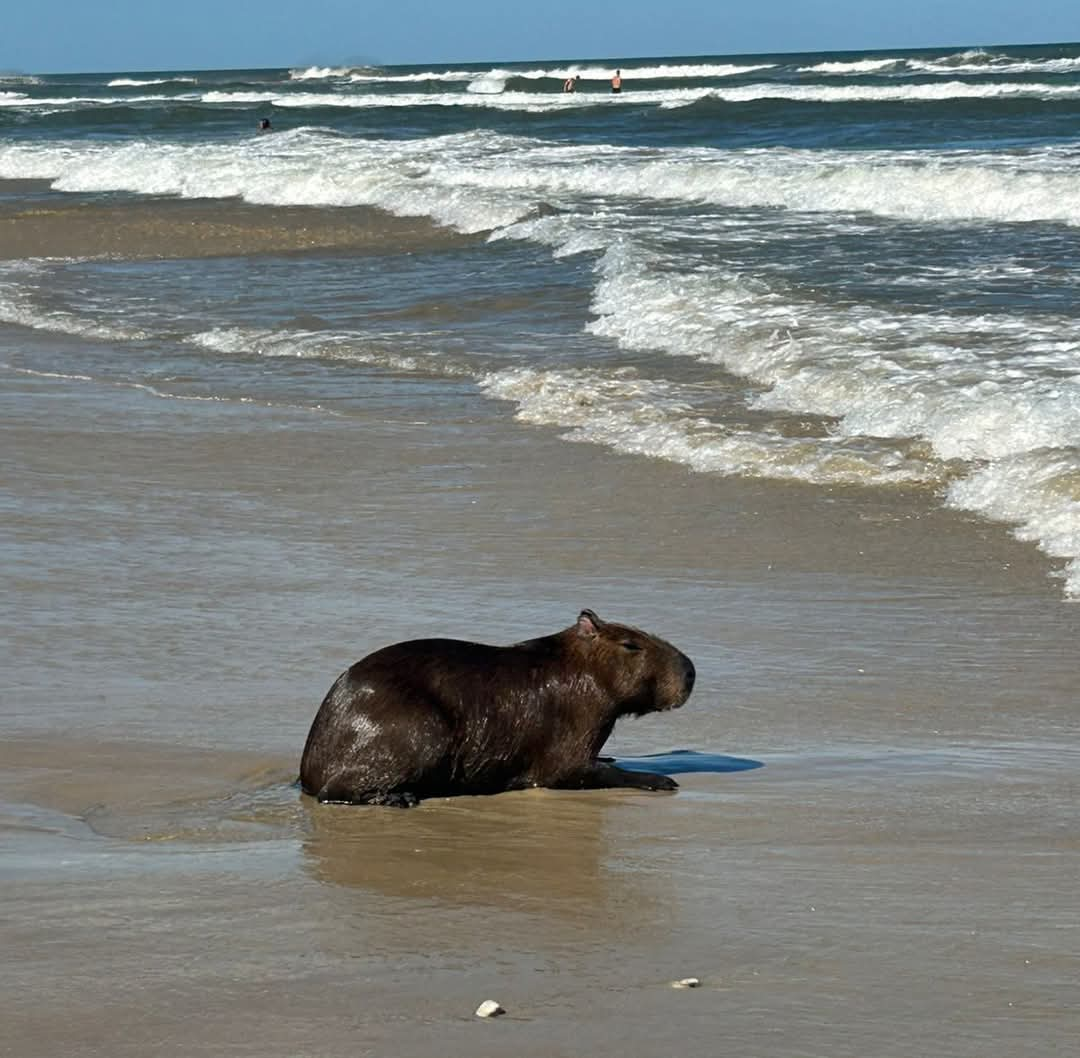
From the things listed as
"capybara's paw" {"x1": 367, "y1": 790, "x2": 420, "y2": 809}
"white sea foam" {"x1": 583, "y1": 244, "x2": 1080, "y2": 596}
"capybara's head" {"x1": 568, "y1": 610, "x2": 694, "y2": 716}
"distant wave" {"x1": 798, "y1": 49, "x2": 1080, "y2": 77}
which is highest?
"distant wave" {"x1": 798, "y1": 49, "x2": 1080, "y2": 77}

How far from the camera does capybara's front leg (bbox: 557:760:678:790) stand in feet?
17.1

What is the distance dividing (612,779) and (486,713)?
38 centimetres

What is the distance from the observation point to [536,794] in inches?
209

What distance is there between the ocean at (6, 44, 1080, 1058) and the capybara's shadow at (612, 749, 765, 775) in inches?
1.6

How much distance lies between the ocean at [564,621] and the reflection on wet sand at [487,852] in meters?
0.02

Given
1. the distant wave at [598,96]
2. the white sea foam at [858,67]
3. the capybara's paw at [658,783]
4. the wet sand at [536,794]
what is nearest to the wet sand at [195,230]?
the wet sand at [536,794]

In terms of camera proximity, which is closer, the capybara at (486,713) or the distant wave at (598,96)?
the capybara at (486,713)

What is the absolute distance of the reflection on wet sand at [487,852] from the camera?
13.8ft

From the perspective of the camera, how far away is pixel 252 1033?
331 cm

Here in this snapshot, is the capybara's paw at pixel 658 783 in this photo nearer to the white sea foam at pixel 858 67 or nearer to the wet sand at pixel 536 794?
the wet sand at pixel 536 794

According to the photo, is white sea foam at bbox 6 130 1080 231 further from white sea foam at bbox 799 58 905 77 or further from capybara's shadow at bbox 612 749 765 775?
white sea foam at bbox 799 58 905 77

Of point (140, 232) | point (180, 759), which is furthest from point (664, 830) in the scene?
point (140, 232)

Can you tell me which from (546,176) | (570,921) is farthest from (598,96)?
(570,921)

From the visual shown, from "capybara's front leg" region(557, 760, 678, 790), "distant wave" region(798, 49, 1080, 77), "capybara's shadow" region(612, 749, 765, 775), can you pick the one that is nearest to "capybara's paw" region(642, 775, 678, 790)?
"capybara's front leg" region(557, 760, 678, 790)
